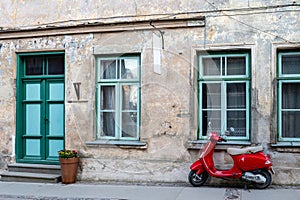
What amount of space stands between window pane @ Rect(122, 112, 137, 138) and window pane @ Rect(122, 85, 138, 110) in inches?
6.4

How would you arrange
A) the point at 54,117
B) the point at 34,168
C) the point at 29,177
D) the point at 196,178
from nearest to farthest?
1. the point at 196,178
2. the point at 29,177
3. the point at 34,168
4. the point at 54,117

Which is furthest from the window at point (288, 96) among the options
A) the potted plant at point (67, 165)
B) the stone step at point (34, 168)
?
the stone step at point (34, 168)

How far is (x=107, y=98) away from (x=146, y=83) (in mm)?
1077

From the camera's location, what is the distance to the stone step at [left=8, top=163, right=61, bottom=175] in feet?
30.9

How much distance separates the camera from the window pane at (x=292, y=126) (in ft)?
27.0

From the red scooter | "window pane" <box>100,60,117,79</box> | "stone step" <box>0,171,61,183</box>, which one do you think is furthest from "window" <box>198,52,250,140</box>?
"stone step" <box>0,171,61,183</box>

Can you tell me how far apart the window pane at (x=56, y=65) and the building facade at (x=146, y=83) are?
0.02 meters

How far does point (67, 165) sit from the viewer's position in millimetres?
8914

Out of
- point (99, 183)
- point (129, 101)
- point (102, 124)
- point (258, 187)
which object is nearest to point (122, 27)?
point (129, 101)

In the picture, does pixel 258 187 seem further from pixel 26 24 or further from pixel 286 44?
pixel 26 24

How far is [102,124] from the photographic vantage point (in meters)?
9.35

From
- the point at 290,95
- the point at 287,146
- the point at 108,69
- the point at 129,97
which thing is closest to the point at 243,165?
the point at 287,146

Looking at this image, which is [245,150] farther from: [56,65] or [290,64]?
[56,65]

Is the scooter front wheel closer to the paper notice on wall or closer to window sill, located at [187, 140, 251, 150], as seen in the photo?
window sill, located at [187, 140, 251, 150]
